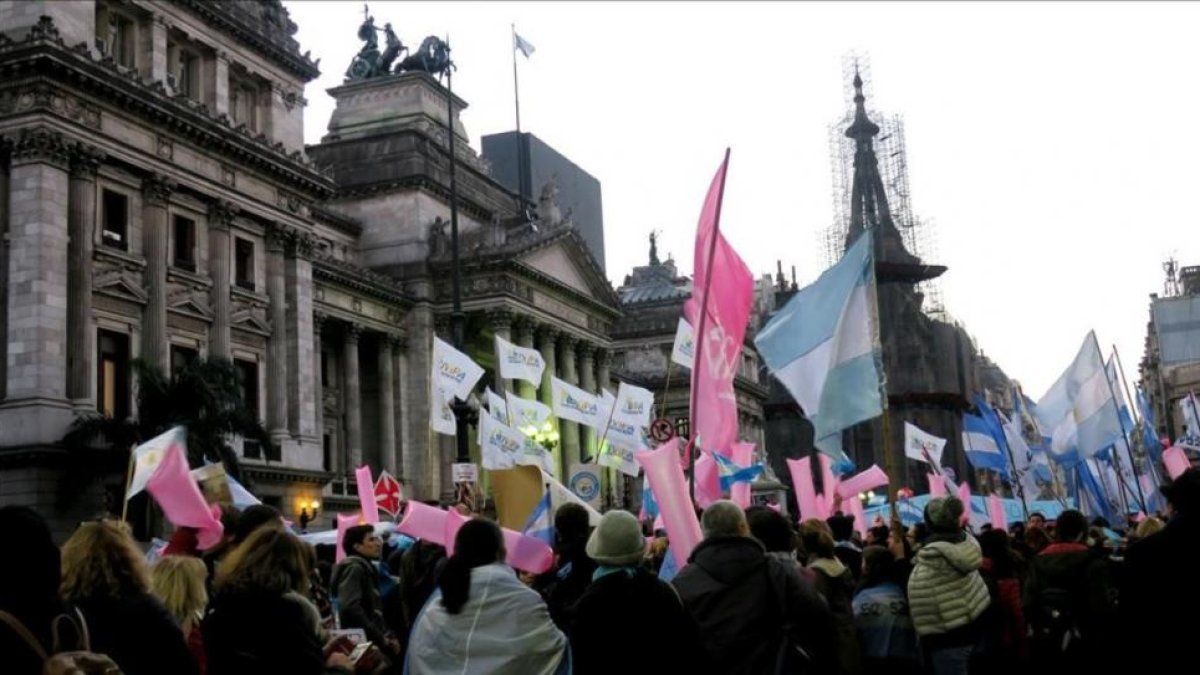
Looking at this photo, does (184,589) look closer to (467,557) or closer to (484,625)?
(467,557)

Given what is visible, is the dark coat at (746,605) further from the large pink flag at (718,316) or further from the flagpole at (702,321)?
the large pink flag at (718,316)

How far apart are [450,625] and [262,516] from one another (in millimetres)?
1063

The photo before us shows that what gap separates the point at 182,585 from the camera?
652 cm

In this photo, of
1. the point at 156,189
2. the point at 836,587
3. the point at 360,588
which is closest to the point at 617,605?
the point at 836,587

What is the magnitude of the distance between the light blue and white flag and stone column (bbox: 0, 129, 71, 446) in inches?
817

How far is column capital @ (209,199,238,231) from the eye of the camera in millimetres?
34719

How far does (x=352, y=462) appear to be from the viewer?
46688 millimetres

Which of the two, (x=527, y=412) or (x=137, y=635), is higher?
(x=527, y=412)

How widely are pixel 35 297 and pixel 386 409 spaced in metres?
21.6

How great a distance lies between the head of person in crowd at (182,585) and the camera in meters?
6.48

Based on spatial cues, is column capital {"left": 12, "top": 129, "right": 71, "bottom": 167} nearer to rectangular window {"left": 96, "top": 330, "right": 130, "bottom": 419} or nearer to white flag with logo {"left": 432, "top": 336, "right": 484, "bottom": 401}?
rectangular window {"left": 96, "top": 330, "right": 130, "bottom": 419}

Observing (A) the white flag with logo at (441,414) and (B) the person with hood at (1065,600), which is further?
(A) the white flag with logo at (441,414)

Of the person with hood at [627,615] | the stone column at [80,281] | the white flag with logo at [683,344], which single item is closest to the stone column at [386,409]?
the stone column at [80,281]

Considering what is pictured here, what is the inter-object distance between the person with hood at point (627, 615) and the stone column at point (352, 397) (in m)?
41.3
